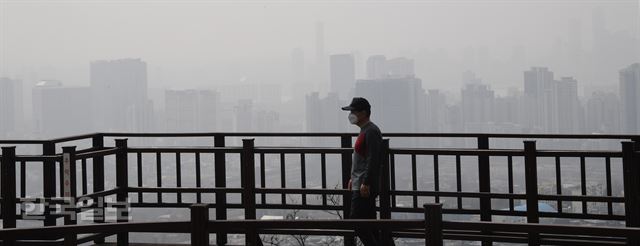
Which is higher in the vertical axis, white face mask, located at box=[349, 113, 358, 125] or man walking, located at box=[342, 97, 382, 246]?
white face mask, located at box=[349, 113, 358, 125]

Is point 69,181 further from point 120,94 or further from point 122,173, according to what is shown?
point 120,94

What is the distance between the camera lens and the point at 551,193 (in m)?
10.2

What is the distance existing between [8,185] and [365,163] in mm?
4842

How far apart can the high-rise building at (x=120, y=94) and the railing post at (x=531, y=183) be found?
38385mm

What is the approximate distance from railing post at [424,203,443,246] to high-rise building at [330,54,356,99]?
41196 millimetres

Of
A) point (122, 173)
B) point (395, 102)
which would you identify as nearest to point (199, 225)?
point (122, 173)

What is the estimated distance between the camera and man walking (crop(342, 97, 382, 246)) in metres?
8.81

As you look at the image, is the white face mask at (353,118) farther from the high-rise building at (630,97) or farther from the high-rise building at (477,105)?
the high-rise building at (477,105)

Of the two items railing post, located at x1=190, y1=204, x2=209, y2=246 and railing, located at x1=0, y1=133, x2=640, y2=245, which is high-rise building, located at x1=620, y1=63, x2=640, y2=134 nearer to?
railing, located at x1=0, y1=133, x2=640, y2=245

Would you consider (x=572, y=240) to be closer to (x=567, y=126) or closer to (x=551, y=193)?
(x=551, y=193)

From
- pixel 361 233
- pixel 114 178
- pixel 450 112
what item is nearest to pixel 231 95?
pixel 450 112

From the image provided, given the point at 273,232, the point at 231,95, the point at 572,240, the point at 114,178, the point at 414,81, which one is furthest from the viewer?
the point at 231,95

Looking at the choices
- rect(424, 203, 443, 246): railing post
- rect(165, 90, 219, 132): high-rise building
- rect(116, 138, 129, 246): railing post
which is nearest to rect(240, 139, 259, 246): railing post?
rect(116, 138, 129, 246): railing post

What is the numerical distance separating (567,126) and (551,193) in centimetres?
3037
